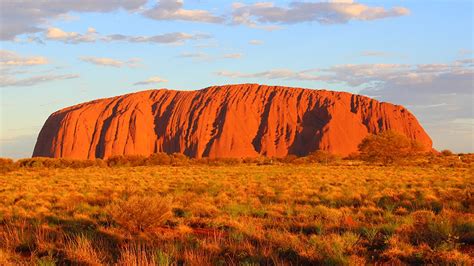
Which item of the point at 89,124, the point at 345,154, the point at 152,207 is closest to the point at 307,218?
the point at 152,207

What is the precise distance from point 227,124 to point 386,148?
4158cm

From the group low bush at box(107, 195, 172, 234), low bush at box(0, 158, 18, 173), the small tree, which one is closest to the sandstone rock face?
the small tree

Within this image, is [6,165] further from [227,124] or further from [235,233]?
[235,233]

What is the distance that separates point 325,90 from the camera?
99.6 metres

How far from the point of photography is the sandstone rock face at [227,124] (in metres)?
85.4

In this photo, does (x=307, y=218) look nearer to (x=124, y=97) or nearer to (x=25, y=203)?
(x=25, y=203)

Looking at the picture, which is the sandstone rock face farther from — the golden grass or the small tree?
the golden grass

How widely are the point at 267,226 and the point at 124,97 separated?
9626 centimetres

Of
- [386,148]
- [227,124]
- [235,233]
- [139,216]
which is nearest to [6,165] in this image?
[386,148]

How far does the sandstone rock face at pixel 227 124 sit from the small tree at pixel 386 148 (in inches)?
1134

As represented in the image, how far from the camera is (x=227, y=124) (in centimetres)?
8844

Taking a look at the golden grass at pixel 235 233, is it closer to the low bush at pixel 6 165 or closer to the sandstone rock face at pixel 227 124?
the low bush at pixel 6 165

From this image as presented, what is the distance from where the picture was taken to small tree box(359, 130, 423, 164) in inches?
2009

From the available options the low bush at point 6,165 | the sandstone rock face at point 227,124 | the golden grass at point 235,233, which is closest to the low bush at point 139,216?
the golden grass at point 235,233
